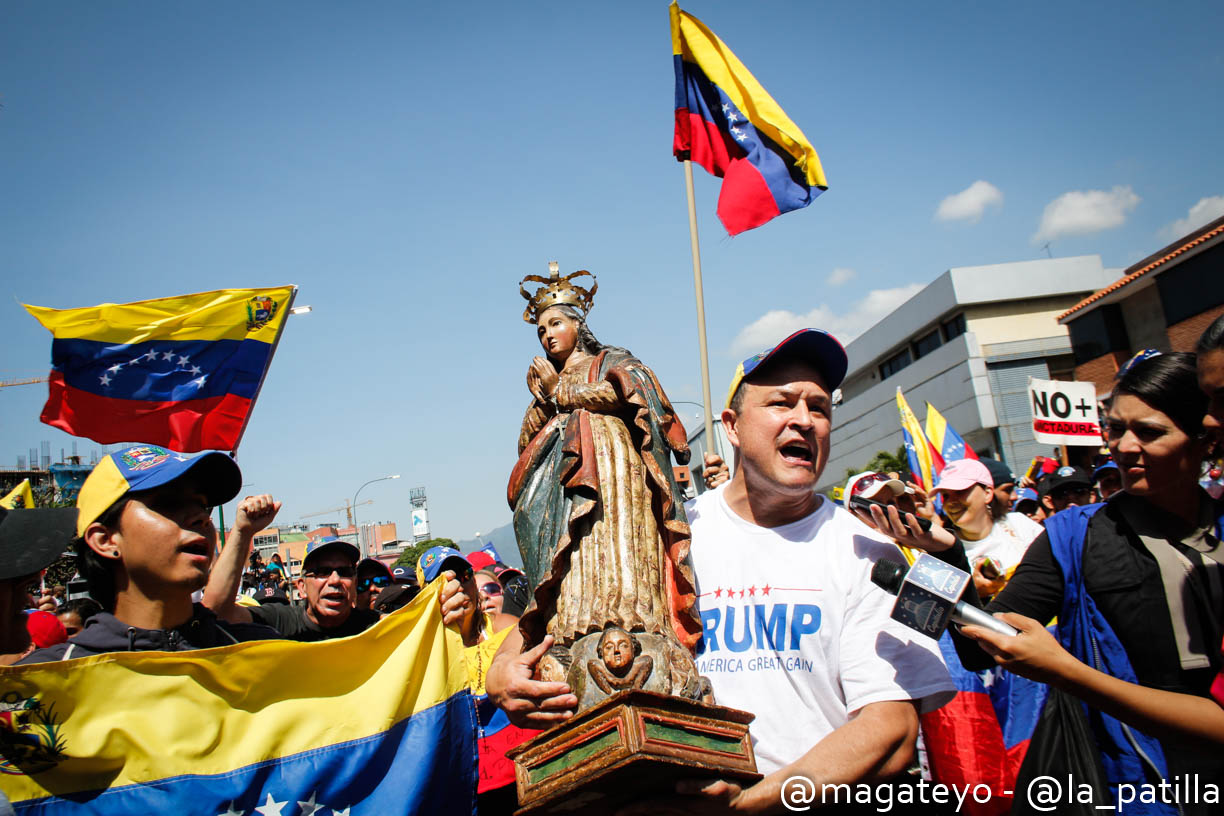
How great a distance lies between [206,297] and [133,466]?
408 cm

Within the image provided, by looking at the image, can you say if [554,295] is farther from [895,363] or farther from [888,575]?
[895,363]

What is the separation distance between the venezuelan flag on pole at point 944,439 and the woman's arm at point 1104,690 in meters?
6.71

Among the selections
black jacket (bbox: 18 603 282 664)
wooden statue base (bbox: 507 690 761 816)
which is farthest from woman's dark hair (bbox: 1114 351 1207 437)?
black jacket (bbox: 18 603 282 664)

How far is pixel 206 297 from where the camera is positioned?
6238 mm

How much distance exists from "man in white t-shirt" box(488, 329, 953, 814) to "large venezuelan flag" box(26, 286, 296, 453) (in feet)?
15.1

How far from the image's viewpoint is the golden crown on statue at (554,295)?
13.8 feet

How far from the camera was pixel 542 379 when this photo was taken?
3.91 m

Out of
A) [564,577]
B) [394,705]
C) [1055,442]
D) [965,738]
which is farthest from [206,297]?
[1055,442]

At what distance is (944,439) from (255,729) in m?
8.26

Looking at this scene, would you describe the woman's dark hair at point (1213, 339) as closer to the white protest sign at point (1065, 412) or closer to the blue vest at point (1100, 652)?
the blue vest at point (1100, 652)

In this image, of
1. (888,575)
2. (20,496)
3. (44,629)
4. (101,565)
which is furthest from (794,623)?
(20,496)

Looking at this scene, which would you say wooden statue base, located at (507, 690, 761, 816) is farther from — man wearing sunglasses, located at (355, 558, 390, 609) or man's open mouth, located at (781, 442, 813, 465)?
man wearing sunglasses, located at (355, 558, 390, 609)

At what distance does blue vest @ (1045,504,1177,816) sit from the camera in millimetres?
2484

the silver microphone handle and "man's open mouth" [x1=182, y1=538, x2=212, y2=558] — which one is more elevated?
"man's open mouth" [x1=182, y1=538, x2=212, y2=558]
